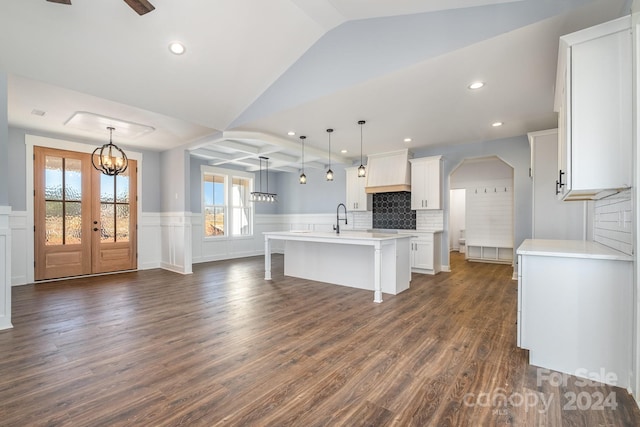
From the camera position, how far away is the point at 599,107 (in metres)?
1.88

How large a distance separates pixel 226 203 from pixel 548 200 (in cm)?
725

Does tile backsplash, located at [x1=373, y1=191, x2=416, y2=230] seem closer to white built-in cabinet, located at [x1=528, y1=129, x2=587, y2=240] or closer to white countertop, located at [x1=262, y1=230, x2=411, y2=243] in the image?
white countertop, located at [x1=262, y1=230, x2=411, y2=243]

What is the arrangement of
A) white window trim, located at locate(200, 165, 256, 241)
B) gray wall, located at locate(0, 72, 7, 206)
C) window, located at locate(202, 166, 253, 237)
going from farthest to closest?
window, located at locate(202, 166, 253, 237)
white window trim, located at locate(200, 165, 256, 241)
gray wall, located at locate(0, 72, 7, 206)

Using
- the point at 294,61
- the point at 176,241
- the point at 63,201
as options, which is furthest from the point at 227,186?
the point at 294,61

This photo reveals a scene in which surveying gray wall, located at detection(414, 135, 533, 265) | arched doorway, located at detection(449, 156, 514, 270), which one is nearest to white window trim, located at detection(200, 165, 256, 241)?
arched doorway, located at detection(449, 156, 514, 270)

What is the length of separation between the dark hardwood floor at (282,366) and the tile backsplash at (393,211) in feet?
8.88

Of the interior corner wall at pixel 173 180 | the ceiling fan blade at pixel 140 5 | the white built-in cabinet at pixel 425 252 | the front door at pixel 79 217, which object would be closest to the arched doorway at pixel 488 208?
the white built-in cabinet at pixel 425 252

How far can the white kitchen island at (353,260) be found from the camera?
415 cm

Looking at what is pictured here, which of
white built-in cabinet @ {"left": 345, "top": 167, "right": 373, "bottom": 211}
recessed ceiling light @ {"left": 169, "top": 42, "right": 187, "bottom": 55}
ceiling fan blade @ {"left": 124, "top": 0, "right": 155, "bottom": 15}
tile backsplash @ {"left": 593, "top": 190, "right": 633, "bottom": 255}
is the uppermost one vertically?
recessed ceiling light @ {"left": 169, "top": 42, "right": 187, "bottom": 55}

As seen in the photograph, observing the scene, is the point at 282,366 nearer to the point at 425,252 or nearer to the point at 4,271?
the point at 4,271

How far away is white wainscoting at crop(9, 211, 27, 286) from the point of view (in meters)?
4.92

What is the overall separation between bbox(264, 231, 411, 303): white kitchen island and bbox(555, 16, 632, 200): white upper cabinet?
2.26 m

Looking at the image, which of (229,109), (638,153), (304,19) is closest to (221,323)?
(229,109)

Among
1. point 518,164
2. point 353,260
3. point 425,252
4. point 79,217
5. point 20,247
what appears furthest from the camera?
point 425,252
